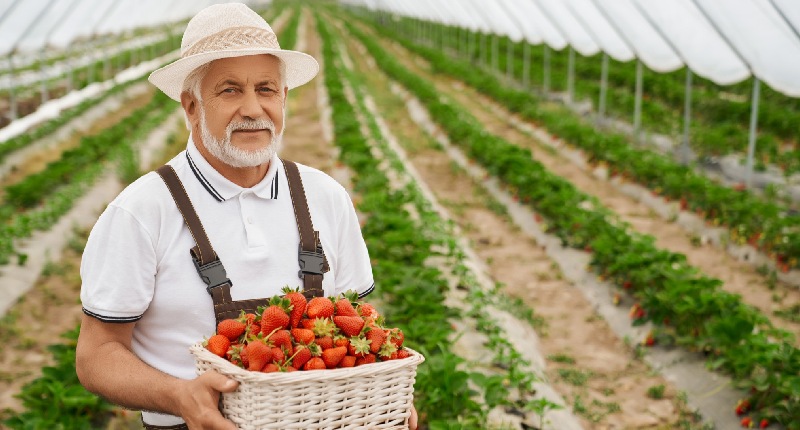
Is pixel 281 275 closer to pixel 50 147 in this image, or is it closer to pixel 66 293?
pixel 66 293

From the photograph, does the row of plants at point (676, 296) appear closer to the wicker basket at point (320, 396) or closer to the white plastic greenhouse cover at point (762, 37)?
the white plastic greenhouse cover at point (762, 37)

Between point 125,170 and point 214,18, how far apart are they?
24.3 ft

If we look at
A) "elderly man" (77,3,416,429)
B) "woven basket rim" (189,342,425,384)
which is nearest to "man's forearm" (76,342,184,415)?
"elderly man" (77,3,416,429)

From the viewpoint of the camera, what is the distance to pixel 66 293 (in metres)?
5.85

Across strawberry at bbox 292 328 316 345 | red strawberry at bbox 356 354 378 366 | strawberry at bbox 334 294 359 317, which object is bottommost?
red strawberry at bbox 356 354 378 366

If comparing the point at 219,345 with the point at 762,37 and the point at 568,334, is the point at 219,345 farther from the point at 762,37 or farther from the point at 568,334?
the point at 762,37

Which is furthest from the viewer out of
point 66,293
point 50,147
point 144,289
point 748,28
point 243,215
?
point 50,147

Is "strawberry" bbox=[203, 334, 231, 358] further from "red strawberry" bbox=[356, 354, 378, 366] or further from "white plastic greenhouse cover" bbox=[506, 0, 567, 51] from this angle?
"white plastic greenhouse cover" bbox=[506, 0, 567, 51]

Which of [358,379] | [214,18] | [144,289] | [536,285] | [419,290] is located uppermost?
[214,18]

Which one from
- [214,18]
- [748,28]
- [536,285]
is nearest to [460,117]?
[748,28]

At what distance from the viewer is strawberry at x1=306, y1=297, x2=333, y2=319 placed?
5.17 ft

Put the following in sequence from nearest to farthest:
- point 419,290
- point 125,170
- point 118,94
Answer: point 419,290
point 125,170
point 118,94

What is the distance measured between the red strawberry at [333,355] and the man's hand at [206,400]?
17 cm

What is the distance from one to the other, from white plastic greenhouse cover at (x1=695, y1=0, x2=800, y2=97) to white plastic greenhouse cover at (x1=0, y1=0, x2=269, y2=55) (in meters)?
10.1
